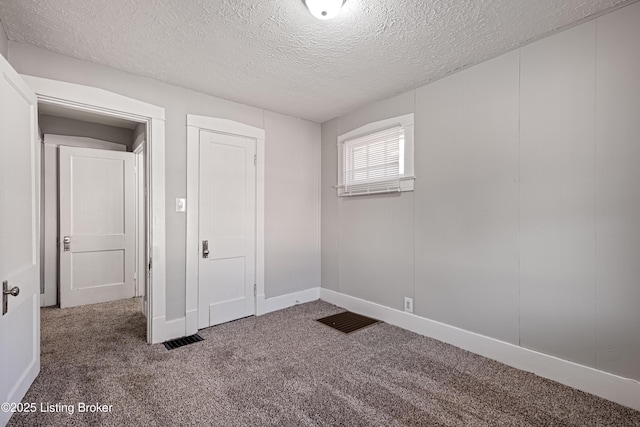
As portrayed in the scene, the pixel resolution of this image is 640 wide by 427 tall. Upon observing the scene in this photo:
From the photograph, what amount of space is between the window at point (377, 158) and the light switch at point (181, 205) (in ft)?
6.25

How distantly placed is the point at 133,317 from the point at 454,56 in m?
4.37

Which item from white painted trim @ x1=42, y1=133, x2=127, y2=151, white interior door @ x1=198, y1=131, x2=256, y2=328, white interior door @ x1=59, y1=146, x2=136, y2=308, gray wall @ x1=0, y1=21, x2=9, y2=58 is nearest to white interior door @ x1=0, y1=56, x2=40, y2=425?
gray wall @ x1=0, y1=21, x2=9, y2=58

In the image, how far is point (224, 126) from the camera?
3.45 m

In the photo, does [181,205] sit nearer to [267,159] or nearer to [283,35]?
[267,159]

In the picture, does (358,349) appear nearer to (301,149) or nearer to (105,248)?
(301,149)

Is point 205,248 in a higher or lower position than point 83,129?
lower

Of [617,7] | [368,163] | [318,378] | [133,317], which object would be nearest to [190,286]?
[133,317]

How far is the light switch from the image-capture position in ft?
10.2

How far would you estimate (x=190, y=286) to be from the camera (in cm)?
→ 321

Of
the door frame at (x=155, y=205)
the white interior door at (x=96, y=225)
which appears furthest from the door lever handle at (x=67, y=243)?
the door frame at (x=155, y=205)

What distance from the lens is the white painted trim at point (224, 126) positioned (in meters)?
3.23

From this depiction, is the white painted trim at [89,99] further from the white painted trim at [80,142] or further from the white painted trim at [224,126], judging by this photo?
the white painted trim at [80,142]

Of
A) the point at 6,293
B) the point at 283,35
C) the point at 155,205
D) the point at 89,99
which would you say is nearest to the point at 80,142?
the point at 89,99

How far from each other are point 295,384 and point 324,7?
2.52 m
